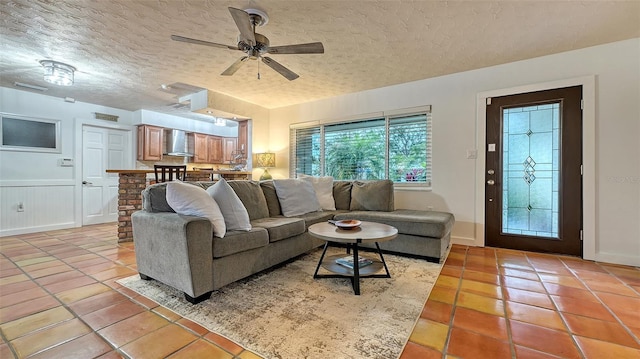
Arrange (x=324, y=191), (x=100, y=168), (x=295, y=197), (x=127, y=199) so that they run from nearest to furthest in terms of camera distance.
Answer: (x=295, y=197)
(x=127, y=199)
(x=324, y=191)
(x=100, y=168)

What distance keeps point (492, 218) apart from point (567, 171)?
0.94 meters

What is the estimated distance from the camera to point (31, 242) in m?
3.76

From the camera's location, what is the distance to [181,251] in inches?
74.9

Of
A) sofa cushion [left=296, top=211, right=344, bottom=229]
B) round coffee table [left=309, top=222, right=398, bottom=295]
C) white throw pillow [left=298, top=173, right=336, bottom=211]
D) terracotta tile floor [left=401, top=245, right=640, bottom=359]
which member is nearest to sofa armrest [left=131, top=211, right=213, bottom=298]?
round coffee table [left=309, top=222, right=398, bottom=295]

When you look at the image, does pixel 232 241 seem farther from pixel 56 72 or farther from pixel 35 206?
pixel 35 206

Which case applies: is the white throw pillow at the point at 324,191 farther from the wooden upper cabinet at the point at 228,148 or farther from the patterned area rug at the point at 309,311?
the wooden upper cabinet at the point at 228,148

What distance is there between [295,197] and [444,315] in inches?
85.0

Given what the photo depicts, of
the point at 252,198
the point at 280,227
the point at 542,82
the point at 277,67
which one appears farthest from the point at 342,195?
the point at 542,82

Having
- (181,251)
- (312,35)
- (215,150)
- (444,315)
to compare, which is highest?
(312,35)

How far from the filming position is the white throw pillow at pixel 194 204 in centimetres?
206

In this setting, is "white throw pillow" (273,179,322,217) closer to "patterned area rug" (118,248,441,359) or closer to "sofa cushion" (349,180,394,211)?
"sofa cushion" (349,180,394,211)

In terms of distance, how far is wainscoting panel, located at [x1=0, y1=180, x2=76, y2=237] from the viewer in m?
4.20

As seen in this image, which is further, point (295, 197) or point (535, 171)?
point (295, 197)

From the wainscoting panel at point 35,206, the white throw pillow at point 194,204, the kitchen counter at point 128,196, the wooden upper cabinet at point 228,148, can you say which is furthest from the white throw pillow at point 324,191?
the wainscoting panel at point 35,206
